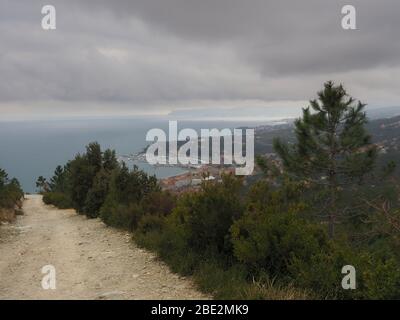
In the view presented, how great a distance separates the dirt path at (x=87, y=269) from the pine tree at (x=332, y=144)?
1156 cm

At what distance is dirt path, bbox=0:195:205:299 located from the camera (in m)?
5.74

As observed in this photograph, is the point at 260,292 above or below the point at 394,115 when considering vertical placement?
below

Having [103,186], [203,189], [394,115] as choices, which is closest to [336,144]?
[103,186]

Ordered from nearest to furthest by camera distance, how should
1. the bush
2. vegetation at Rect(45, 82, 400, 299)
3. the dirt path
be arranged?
vegetation at Rect(45, 82, 400, 299)
the dirt path
the bush

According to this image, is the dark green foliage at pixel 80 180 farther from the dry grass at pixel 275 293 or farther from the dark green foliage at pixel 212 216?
the dry grass at pixel 275 293

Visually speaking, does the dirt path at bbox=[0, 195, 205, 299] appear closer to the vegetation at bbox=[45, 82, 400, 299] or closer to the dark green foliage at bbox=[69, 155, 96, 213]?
the vegetation at bbox=[45, 82, 400, 299]

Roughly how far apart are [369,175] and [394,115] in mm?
120233

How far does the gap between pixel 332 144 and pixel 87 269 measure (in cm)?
1454

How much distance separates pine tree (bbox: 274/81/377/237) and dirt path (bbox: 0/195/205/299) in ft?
37.9

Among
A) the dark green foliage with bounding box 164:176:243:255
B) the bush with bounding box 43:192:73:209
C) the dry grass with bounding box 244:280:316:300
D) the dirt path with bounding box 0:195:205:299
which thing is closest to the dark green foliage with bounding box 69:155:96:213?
the bush with bounding box 43:192:73:209

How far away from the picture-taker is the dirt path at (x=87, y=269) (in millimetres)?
5738

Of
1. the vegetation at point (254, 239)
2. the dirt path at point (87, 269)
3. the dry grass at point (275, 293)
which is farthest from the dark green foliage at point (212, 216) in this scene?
the dry grass at point (275, 293)
